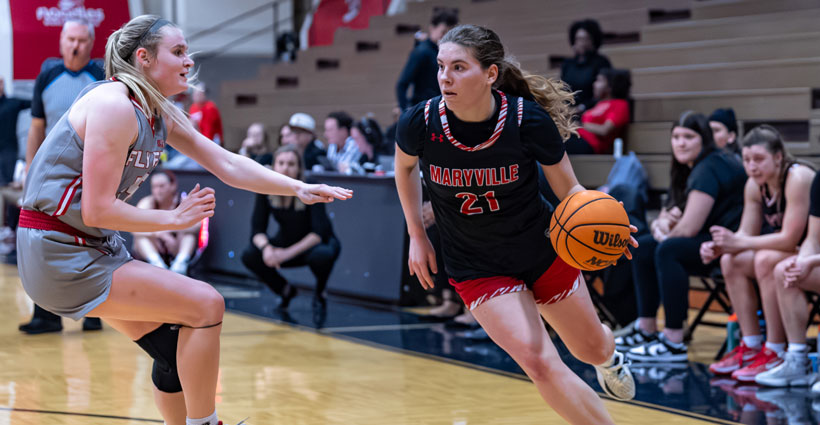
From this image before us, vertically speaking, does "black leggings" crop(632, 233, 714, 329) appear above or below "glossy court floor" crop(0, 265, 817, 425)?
above

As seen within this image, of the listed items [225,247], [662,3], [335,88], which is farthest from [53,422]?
[335,88]

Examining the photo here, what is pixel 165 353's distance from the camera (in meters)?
3.45

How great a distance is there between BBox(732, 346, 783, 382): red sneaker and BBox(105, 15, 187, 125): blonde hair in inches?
135

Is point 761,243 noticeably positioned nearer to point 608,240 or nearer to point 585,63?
point 608,240

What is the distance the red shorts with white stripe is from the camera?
11.6ft

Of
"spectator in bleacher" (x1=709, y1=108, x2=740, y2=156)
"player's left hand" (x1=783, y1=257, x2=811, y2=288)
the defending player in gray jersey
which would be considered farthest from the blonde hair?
"spectator in bleacher" (x1=709, y1=108, x2=740, y2=156)

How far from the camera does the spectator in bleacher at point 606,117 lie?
8.38m

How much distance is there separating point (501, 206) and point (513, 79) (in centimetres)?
52

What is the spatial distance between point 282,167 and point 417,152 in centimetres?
419

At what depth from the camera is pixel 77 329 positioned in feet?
22.8

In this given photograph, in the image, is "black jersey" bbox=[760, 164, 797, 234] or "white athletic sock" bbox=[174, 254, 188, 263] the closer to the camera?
"black jersey" bbox=[760, 164, 797, 234]

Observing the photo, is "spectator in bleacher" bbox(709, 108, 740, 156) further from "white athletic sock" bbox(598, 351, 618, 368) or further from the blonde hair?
the blonde hair

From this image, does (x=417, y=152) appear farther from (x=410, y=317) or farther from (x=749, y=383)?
(x=410, y=317)

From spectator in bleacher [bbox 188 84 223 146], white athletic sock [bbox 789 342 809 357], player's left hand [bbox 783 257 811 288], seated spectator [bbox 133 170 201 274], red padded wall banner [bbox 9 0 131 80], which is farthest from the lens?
red padded wall banner [bbox 9 0 131 80]
